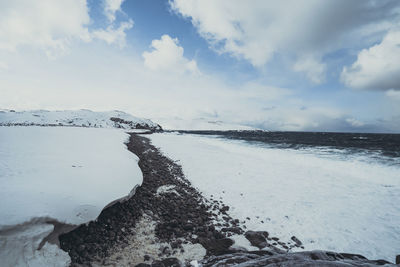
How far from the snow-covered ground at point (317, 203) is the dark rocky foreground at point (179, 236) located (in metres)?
0.77

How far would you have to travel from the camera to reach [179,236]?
453cm

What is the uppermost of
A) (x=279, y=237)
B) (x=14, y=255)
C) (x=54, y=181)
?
(x=54, y=181)

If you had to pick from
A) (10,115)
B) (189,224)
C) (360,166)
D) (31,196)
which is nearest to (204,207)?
(189,224)

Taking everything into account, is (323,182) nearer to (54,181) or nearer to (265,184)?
(265,184)

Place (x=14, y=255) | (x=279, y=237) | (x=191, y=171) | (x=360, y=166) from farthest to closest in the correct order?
(x=360, y=166), (x=191, y=171), (x=279, y=237), (x=14, y=255)

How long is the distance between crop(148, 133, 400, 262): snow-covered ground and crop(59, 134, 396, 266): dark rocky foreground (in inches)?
30.3

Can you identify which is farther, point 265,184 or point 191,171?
point 191,171

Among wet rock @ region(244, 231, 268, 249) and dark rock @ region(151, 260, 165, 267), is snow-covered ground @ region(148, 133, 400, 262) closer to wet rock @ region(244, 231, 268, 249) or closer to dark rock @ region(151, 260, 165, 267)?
wet rock @ region(244, 231, 268, 249)

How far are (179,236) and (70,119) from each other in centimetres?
7145

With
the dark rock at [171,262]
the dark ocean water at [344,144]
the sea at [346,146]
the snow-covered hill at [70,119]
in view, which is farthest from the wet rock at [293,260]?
the snow-covered hill at [70,119]

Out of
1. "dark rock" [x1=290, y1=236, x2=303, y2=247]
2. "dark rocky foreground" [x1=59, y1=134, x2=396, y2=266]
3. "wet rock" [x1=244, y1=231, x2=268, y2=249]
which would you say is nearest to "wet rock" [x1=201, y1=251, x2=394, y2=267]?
"dark rocky foreground" [x1=59, y1=134, x2=396, y2=266]

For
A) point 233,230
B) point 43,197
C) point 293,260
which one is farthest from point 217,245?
point 43,197

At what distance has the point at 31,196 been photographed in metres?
3.48

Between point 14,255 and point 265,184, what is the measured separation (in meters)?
8.78
